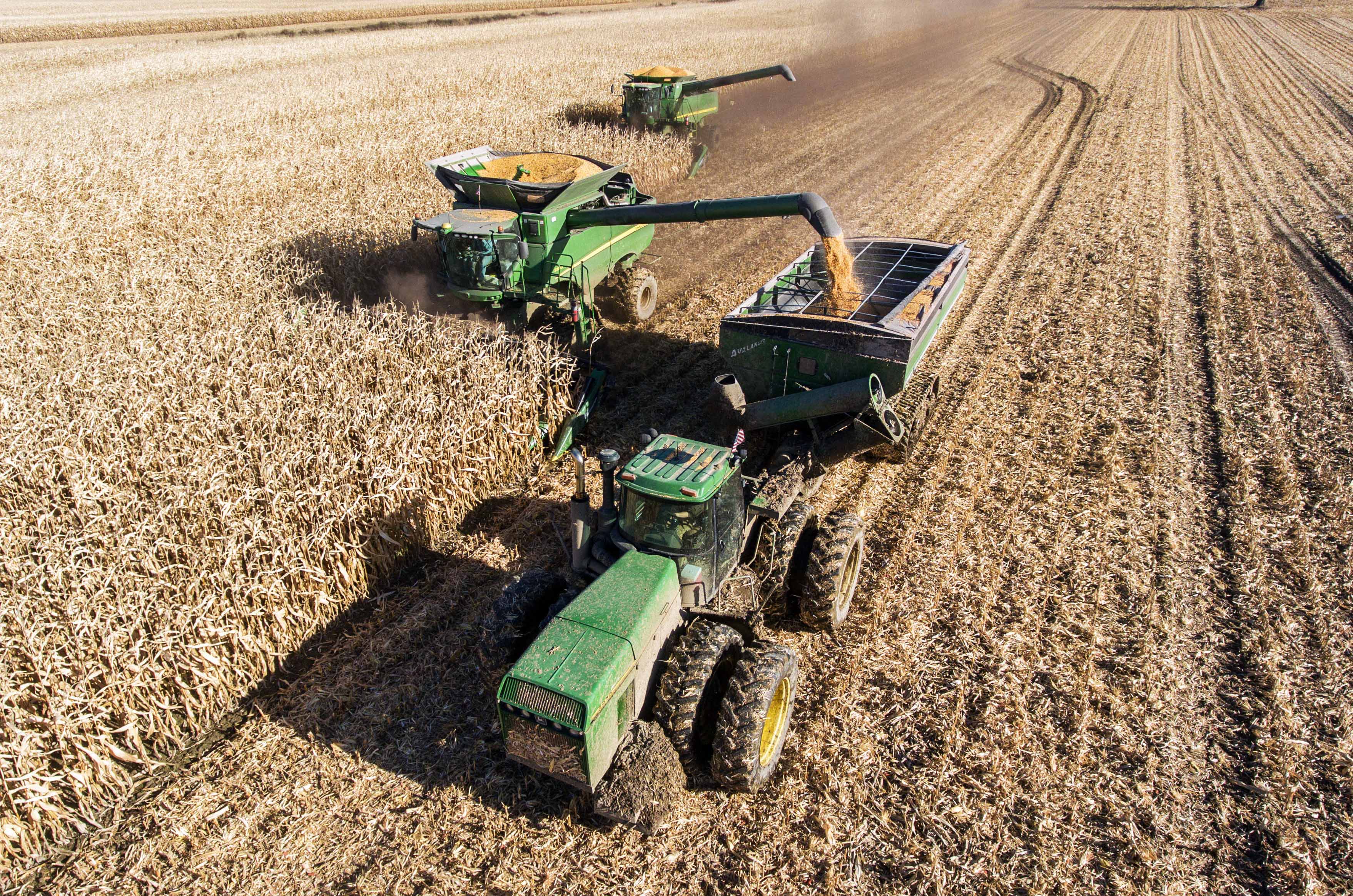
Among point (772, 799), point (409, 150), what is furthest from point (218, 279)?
point (772, 799)

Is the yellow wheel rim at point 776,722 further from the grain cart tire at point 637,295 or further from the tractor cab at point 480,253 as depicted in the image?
the grain cart tire at point 637,295

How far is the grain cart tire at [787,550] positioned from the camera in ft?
21.3

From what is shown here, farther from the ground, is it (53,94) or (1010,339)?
(53,94)

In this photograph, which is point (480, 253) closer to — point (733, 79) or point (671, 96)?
point (671, 96)

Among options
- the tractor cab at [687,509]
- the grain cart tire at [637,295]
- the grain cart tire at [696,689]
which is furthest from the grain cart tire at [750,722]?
the grain cart tire at [637,295]

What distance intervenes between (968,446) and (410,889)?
7.57m

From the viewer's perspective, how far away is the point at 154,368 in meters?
8.28

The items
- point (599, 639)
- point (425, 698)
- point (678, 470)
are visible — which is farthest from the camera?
point (425, 698)

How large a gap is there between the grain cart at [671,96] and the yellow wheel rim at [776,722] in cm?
1733

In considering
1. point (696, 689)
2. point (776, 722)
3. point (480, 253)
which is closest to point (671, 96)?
point (480, 253)

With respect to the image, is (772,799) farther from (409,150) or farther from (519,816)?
(409,150)

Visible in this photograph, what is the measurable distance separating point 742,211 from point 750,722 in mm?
5848

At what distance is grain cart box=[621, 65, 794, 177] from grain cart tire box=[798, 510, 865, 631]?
1587 cm

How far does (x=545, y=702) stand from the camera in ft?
14.9
